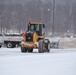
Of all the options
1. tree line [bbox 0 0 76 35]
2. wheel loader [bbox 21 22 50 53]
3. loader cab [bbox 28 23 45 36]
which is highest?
tree line [bbox 0 0 76 35]

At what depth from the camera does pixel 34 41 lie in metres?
30.5

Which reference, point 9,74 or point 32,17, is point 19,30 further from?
point 9,74

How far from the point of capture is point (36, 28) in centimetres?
3159

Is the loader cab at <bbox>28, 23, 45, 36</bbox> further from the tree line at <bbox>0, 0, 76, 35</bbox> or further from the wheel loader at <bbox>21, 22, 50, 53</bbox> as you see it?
the tree line at <bbox>0, 0, 76, 35</bbox>

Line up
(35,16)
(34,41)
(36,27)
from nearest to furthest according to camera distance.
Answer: (34,41)
(36,27)
(35,16)

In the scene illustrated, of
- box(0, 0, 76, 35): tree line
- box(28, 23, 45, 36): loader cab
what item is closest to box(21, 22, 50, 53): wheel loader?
box(28, 23, 45, 36): loader cab

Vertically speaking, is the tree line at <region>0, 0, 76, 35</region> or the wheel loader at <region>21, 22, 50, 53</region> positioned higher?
the tree line at <region>0, 0, 76, 35</region>

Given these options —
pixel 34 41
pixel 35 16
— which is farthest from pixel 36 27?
pixel 35 16

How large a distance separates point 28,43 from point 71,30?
8449 cm

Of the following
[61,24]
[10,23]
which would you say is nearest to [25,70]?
[10,23]

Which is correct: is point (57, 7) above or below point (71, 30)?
above

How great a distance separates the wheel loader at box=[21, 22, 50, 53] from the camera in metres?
29.9

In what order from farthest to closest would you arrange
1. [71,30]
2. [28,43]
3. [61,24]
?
[71,30] → [61,24] → [28,43]

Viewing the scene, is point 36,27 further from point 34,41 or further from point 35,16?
point 35,16
